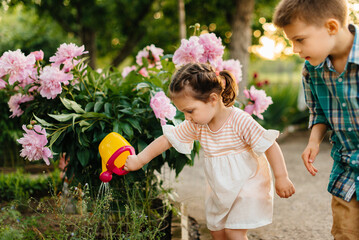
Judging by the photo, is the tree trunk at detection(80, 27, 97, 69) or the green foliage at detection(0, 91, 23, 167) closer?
the green foliage at detection(0, 91, 23, 167)

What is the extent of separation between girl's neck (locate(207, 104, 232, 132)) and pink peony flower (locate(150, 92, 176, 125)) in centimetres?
39

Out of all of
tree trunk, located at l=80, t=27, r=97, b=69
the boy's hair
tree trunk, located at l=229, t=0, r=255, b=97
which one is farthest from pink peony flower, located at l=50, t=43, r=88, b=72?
tree trunk, located at l=80, t=27, r=97, b=69

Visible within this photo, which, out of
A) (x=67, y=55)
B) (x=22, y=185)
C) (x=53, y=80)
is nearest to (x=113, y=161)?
(x=53, y=80)

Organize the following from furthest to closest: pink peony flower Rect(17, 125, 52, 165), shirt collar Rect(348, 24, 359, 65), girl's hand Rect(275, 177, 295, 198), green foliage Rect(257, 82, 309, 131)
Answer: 1. green foliage Rect(257, 82, 309, 131)
2. pink peony flower Rect(17, 125, 52, 165)
3. girl's hand Rect(275, 177, 295, 198)
4. shirt collar Rect(348, 24, 359, 65)

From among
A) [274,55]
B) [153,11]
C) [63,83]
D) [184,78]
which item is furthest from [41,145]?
[274,55]

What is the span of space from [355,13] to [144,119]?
200cm

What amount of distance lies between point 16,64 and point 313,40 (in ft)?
5.96

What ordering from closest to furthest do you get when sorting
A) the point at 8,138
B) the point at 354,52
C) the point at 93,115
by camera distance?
the point at 354,52
the point at 93,115
the point at 8,138

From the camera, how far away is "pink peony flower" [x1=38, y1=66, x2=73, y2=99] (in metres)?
2.41

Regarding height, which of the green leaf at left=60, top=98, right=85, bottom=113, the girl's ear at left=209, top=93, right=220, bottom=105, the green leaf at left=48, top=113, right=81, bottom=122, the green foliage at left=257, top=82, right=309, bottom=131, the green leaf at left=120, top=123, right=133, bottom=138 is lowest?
the green foliage at left=257, top=82, right=309, bottom=131

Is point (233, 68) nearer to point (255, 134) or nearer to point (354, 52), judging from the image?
point (255, 134)

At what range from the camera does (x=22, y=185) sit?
353 centimetres

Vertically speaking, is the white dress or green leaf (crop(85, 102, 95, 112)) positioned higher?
green leaf (crop(85, 102, 95, 112))

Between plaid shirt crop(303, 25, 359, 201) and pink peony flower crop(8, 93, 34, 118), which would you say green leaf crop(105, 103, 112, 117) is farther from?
plaid shirt crop(303, 25, 359, 201)
